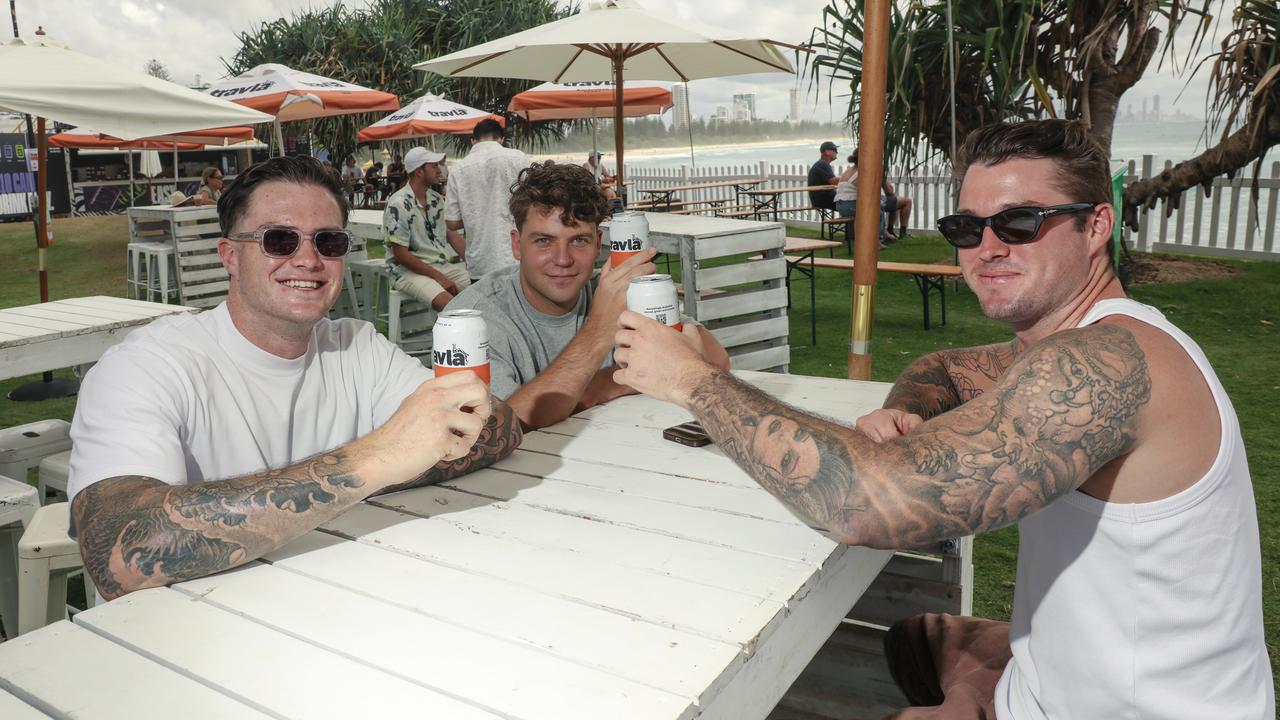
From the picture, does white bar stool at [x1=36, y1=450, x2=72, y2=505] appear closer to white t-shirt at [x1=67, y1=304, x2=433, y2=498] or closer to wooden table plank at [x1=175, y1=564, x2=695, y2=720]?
white t-shirt at [x1=67, y1=304, x2=433, y2=498]

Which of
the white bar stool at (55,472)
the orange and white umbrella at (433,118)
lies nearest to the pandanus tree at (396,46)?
the orange and white umbrella at (433,118)

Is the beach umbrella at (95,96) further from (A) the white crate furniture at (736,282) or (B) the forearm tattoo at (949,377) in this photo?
(B) the forearm tattoo at (949,377)

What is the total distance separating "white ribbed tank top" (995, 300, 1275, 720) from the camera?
4.61ft

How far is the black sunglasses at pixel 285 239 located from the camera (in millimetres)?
2037

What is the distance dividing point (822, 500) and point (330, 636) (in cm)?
77

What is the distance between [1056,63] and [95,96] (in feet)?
27.0

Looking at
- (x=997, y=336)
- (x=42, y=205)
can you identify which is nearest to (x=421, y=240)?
(x=42, y=205)

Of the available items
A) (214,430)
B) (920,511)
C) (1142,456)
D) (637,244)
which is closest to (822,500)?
(920,511)

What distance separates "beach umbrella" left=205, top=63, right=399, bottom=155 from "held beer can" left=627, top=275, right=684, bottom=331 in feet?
31.6

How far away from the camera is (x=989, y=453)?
138 cm

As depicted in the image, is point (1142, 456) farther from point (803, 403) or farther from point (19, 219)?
point (19, 219)

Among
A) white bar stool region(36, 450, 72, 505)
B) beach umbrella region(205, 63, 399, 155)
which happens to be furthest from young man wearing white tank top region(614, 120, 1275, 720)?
beach umbrella region(205, 63, 399, 155)

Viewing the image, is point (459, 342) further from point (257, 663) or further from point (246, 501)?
point (257, 663)

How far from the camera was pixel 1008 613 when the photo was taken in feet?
10.9
